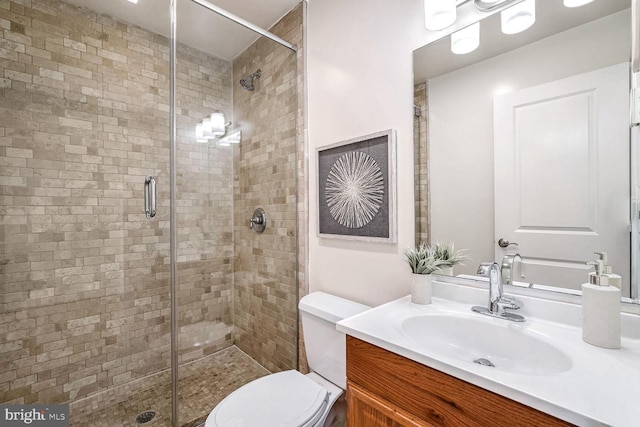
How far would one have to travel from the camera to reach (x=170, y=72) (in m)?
1.70

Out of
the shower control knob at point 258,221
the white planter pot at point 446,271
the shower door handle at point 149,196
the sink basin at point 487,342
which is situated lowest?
the sink basin at point 487,342

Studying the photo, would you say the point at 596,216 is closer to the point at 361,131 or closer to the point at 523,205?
the point at 523,205

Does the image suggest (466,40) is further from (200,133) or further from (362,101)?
(200,133)

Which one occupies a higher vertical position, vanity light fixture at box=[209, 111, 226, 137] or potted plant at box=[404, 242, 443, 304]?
vanity light fixture at box=[209, 111, 226, 137]

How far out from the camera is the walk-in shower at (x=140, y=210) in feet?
5.03

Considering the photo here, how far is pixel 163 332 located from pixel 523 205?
1992 millimetres

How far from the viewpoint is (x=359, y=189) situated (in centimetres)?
148

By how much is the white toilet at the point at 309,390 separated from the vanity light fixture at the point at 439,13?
125 cm

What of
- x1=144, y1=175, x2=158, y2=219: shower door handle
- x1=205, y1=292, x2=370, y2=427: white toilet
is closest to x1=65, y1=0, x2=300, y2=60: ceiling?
x1=144, y1=175, x2=158, y2=219: shower door handle

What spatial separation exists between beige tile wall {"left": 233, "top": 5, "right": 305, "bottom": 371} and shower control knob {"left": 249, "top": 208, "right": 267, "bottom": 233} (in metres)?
0.03

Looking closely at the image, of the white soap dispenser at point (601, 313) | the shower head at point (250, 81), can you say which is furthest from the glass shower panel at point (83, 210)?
the white soap dispenser at point (601, 313)

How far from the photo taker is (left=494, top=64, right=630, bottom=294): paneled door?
838 millimetres

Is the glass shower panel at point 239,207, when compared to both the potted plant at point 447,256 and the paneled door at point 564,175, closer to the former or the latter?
the potted plant at point 447,256

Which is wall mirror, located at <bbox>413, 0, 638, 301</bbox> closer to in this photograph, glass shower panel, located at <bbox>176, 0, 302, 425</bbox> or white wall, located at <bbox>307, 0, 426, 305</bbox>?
white wall, located at <bbox>307, 0, 426, 305</bbox>
